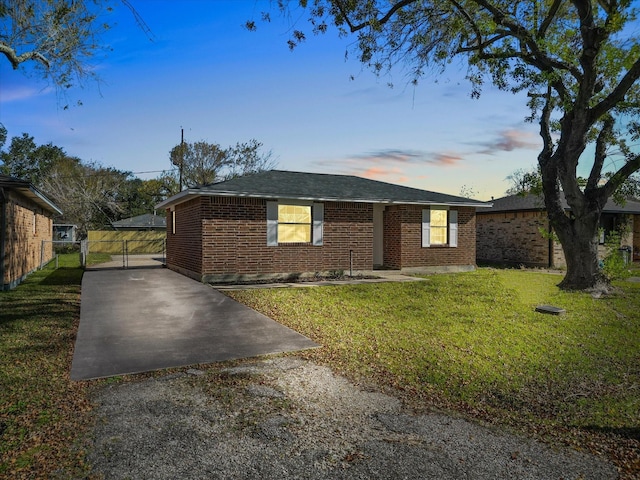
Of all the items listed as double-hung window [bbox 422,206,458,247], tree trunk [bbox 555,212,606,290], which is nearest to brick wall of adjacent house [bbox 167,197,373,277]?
double-hung window [bbox 422,206,458,247]

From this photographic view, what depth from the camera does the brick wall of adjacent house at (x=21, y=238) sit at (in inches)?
496

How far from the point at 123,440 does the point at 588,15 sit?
13.7 metres

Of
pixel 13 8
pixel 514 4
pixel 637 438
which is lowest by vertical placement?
pixel 637 438

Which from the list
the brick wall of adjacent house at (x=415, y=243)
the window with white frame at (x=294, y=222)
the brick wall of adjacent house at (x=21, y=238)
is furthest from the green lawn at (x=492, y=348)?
the brick wall of adjacent house at (x=21, y=238)

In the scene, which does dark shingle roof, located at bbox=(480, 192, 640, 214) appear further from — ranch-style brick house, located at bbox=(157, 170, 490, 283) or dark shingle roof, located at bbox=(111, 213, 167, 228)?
dark shingle roof, located at bbox=(111, 213, 167, 228)

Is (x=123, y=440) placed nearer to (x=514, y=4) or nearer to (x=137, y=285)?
(x=137, y=285)

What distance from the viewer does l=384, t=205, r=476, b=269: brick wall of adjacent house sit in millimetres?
17219

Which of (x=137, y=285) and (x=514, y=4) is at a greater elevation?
(x=514, y=4)

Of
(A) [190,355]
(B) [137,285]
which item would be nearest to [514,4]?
(A) [190,355]

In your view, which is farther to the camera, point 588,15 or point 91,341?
point 588,15

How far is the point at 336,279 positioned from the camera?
1513cm

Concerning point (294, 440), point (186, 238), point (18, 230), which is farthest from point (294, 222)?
point (294, 440)

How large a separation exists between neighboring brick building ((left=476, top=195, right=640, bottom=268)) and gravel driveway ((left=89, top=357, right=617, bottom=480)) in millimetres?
18027

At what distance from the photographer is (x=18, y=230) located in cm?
1412
